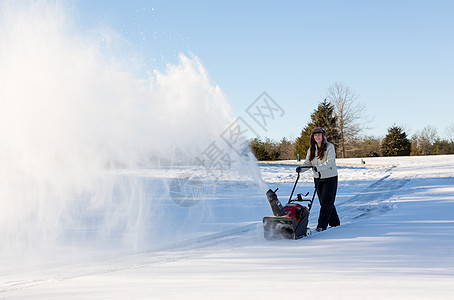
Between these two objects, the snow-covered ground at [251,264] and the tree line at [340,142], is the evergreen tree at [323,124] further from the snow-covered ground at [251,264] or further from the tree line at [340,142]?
the snow-covered ground at [251,264]

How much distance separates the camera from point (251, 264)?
3.92 meters

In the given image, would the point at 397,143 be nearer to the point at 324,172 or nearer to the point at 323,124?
the point at 323,124

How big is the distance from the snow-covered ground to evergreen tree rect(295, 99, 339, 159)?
124ft

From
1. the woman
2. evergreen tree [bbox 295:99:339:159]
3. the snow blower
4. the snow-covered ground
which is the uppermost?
evergreen tree [bbox 295:99:339:159]

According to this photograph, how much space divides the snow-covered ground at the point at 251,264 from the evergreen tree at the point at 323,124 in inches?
1485

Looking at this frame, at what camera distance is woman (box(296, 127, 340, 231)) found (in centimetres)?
588

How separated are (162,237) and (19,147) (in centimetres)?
317

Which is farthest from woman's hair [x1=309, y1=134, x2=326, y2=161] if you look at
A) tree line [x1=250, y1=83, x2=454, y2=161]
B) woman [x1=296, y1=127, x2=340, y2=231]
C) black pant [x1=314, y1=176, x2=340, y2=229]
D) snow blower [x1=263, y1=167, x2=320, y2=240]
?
tree line [x1=250, y1=83, x2=454, y2=161]

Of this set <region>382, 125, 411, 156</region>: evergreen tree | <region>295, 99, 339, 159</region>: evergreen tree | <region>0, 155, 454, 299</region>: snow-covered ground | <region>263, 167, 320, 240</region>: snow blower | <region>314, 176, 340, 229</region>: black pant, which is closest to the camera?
<region>0, 155, 454, 299</region>: snow-covered ground

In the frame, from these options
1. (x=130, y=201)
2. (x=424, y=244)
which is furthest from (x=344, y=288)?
(x=130, y=201)

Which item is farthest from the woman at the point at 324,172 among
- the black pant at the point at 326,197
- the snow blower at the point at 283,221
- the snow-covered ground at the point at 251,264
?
the snow blower at the point at 283,221

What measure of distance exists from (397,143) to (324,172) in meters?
48.8

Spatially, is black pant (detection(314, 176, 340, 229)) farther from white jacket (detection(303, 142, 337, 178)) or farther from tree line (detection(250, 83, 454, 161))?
tree line (detection(250, 83, 454, 161))

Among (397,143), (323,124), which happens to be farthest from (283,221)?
(397,143)
